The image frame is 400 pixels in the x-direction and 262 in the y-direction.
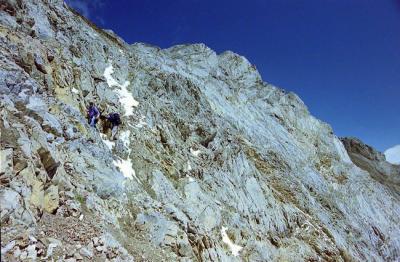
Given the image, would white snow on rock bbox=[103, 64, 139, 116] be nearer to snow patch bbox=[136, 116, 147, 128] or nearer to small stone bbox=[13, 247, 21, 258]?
snow patch bbox=[136, 116, 147, 128]

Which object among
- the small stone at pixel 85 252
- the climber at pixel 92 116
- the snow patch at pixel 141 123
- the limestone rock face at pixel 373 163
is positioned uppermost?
the limestone rock face at pixel 373 163

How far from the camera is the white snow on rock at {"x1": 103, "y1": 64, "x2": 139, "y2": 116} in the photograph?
25609 millimetres

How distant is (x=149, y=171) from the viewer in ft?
68.1

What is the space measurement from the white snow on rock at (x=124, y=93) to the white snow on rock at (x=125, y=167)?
5628 millimetres

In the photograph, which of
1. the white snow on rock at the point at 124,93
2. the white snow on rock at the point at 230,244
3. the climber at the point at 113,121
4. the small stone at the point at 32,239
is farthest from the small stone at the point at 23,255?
the white snow on rock at the point at 124,93

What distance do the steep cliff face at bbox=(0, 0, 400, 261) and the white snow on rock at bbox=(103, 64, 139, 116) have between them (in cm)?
9

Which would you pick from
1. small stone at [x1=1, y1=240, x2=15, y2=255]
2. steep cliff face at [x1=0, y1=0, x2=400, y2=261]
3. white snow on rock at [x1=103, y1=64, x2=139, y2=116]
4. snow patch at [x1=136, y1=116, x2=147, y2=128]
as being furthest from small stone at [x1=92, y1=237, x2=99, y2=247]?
white snow on rock at [x1=103, y1=64, x2=139, y2=116]

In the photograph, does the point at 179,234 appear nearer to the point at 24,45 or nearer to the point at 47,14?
the point at 24,45

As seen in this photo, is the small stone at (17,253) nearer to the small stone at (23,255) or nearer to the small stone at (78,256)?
the small stone at (23,255)

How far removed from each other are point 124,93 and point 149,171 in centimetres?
909

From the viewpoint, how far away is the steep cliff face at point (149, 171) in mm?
12203

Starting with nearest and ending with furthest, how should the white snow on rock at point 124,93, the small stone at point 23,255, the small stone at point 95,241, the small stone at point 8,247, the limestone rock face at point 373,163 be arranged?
the small stone at point 8,247, the small stone at point 23,255, the small stone at point 95,241, the white snow on rock at point 124,93, the limestone rock face at point 373,163

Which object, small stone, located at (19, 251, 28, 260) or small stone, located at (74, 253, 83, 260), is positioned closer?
small stone, located at (19, 251, 28, 260)

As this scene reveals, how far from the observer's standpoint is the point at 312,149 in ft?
163
